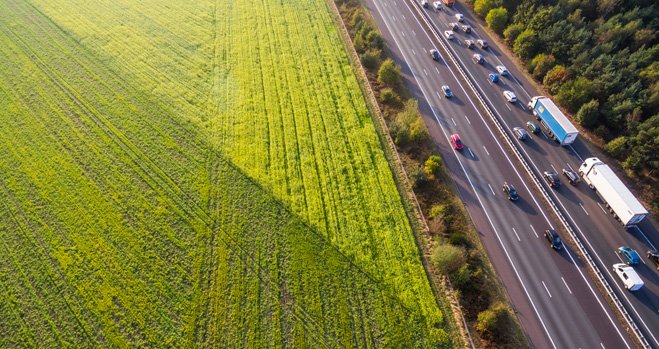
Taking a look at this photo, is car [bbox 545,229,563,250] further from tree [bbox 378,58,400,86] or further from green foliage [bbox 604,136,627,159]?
tree [bbox 378,58,400,86]

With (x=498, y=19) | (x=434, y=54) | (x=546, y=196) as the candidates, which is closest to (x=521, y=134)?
(x=546, y=196)

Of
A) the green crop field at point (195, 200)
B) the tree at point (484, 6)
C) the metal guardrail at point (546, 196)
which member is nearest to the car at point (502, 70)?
the metal guardrail at point (546, 196)

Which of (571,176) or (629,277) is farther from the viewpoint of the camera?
(571,176)

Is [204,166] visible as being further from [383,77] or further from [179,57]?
[383,77]

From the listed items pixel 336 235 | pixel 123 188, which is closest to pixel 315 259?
pixel 336 235

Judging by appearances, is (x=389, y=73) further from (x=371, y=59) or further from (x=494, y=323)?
(x=494, y=323)

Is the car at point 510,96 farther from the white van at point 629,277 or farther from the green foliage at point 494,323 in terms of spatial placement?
the green foliage at point 494,323
